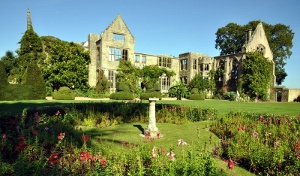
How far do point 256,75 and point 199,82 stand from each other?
8.22 meters

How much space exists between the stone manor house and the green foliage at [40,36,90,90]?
266cm

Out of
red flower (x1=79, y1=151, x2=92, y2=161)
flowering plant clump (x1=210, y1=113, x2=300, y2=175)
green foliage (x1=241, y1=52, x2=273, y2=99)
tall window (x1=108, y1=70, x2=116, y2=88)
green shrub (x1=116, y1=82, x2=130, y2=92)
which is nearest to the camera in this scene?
red flower (x1=79, y1=151, x2=92, y2=161)

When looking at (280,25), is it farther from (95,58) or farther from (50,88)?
(50,88)

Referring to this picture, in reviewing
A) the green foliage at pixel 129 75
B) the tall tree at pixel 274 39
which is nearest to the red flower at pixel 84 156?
the green foliage at pixel 129 75

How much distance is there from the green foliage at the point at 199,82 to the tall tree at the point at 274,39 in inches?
534

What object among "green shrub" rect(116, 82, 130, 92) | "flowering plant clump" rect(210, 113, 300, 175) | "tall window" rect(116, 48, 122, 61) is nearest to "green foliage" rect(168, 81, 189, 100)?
"green shrub" rect(116, 82, 130, 92)

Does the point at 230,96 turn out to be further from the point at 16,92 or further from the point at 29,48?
the point at 29,48

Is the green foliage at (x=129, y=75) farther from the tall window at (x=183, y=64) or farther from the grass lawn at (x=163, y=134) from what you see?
the grass lawn at (x=163, y=134)

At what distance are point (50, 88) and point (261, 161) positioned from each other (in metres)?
24.0

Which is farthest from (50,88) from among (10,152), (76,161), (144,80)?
(76,161)

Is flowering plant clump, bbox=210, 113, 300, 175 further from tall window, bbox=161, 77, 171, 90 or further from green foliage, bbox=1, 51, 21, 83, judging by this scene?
green foliage, bbox=1, 51, 21, 83

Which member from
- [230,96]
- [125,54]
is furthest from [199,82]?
[125,54]

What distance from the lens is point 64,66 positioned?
24688 millimetres

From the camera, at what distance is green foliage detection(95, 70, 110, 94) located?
27.4 metres
